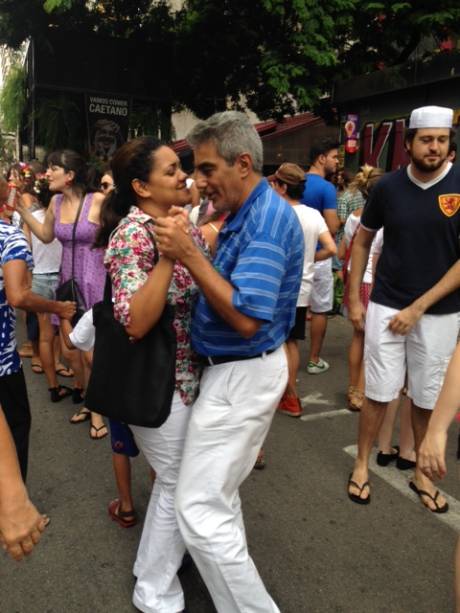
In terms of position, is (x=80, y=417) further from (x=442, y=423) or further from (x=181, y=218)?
(x=442, y=423)

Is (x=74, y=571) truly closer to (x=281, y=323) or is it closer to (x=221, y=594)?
(x=221, y=594)

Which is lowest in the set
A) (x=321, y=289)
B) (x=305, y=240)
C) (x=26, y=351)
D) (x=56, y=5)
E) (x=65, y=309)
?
(x=26, y=351)

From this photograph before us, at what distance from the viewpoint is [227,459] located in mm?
1815

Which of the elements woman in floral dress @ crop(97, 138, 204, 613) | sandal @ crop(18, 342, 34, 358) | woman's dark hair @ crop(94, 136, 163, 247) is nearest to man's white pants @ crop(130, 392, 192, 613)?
woman in floral dress @ crop(97, 138, 204, 613)

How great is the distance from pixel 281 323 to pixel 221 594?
938mm

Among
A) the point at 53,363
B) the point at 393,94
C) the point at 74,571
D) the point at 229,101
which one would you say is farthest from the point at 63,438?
the point at 229,101

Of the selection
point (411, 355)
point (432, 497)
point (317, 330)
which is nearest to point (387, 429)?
point (432, 497)

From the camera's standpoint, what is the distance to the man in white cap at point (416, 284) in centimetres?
271

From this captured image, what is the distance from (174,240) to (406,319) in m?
1.64

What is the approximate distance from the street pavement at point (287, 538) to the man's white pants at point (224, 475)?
55 centimetres

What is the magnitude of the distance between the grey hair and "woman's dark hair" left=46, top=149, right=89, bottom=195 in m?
2.25

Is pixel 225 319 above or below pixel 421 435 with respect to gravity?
above

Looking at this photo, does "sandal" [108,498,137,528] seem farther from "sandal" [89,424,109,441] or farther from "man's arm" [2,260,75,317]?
"man's arm" [2,260,75,317]

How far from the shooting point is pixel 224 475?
1804 millimetres
